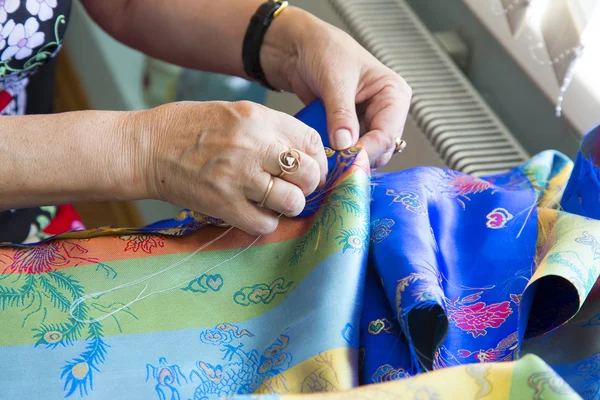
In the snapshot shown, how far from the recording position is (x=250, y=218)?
690 mm

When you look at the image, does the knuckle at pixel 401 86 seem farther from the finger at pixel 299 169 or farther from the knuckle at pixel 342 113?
the finger at pixel 299 169

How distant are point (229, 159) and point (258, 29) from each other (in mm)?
300

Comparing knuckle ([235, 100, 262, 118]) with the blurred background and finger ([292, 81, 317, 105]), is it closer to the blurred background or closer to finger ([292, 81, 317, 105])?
finger ([292, 81, 317, 105])

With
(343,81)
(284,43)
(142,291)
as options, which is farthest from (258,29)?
(142,291)

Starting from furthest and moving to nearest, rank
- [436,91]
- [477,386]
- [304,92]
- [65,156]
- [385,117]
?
[436,91] < [304,92] < [385,117] < [65,156] < [477,386]

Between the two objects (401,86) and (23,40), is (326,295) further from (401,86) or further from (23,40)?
(23,40)

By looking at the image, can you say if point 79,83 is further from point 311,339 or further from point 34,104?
point 311,339

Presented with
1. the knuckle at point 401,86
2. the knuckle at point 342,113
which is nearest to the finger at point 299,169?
the knuckle at point 342,113

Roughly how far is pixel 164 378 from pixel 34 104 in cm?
61

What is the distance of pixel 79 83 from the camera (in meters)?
2.32

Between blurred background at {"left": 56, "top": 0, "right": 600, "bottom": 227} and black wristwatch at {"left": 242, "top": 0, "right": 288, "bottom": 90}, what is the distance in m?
0.31

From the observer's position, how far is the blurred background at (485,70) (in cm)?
91

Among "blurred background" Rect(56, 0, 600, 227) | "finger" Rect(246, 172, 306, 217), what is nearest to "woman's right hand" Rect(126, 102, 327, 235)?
"finger" Rect(246, 172, 306, 217)

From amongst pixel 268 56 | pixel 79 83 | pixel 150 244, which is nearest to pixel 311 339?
pixel 150 244
